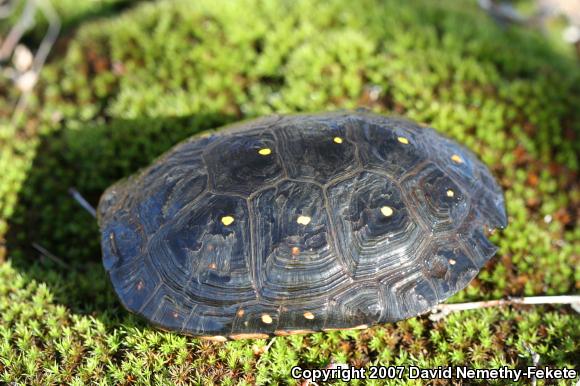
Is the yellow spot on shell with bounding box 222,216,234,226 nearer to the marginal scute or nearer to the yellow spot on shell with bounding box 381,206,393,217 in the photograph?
the marginal scute

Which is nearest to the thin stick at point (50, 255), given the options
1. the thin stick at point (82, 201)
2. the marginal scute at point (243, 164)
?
the thin stick at point (82, 201)

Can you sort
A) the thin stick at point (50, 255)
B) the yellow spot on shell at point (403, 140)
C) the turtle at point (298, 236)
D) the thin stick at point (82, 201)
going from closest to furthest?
the turtle at point (298, 236)
the yellow spot on shell at point (403, 140)
the thin stick at point (50, 255)
the thin stick at point (82, 201)

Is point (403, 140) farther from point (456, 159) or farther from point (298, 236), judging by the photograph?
point (298, 236)

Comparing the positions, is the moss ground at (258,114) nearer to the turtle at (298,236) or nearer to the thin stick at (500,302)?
the thin stick at (500,302)

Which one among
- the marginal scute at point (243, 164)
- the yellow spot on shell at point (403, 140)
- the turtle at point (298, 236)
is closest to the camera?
the turtle at point (298, 236)

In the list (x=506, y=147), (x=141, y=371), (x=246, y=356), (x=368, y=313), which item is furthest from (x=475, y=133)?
(x=141, y=371)

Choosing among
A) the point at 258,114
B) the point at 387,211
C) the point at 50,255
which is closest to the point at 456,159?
the point at 387,211

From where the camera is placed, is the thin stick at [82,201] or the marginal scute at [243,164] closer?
the marginal scute at [243,164]
